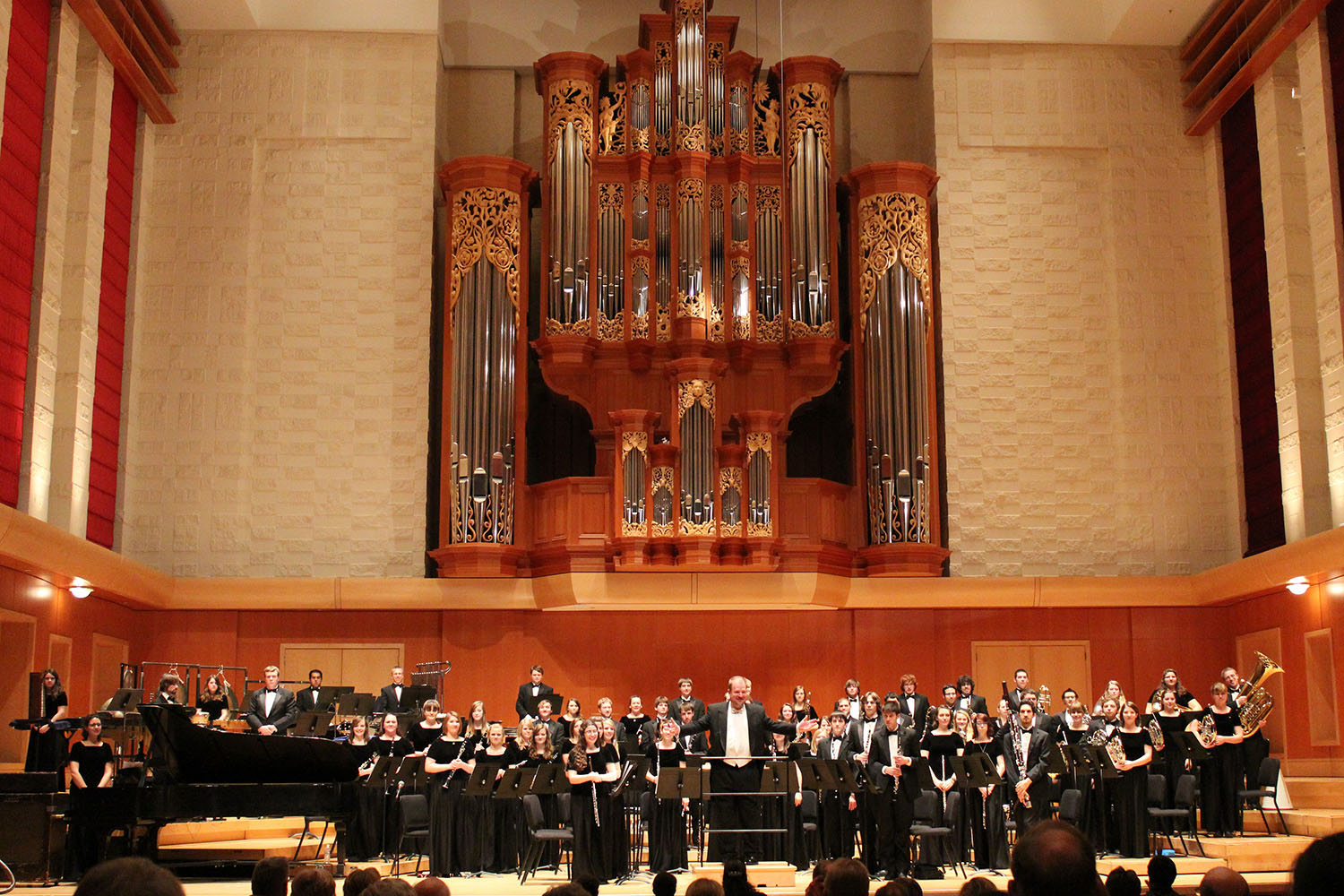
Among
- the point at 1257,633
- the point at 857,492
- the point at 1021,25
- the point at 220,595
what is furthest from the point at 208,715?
the point at 1021,25

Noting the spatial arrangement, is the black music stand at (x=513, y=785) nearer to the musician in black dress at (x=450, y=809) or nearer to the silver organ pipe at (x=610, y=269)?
the musician in black dress at (x=450, y=809)

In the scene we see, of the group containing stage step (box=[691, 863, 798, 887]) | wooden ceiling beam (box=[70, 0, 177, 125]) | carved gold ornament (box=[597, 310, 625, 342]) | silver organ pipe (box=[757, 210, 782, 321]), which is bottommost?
stage step (box=[691, 863, 798, 887])

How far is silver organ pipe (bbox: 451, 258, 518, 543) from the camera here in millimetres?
12320

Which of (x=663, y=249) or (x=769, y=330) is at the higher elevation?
(x=663, y=249)

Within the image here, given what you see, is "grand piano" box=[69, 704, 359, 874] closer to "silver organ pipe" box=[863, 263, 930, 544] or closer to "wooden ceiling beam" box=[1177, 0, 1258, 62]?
"silver organ pipe" box=[863, 263, 930, 544]

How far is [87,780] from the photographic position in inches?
331

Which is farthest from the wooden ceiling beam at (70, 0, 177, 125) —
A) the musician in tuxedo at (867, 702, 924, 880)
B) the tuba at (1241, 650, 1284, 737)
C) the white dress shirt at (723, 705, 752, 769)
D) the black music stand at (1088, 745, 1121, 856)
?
the tuba at (1241, 650, 1284, 737)

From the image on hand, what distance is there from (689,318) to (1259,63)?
525 centimetres

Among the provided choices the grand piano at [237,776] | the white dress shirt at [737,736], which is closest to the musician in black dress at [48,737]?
the grand piano at [237,776]

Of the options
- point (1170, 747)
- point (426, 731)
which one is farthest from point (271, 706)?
point (1170, 747)

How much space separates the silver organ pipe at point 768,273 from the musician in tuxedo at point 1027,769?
14.6 ft

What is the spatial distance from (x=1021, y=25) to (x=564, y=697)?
752 centimetres

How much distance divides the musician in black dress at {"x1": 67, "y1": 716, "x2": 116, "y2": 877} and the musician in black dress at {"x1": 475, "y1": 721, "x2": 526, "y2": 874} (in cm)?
221

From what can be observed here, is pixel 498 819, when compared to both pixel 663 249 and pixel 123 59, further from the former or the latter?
pixel 123 59
